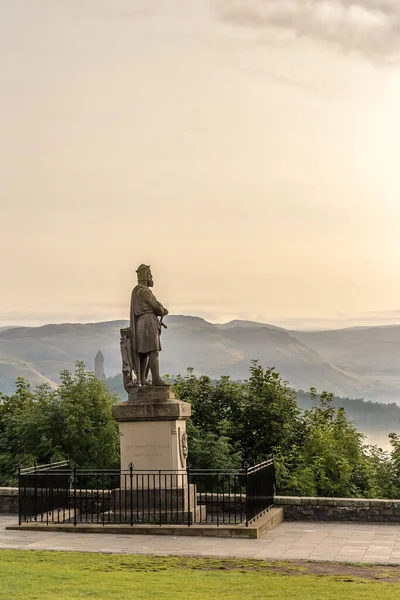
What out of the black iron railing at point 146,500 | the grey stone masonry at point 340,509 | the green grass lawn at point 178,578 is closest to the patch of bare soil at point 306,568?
the green grass lawn at point 178,578

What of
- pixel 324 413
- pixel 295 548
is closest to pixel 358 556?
pixel 295 548

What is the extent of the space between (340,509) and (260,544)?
12.2 ft

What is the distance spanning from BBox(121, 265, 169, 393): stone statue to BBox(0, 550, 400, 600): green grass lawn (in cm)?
564

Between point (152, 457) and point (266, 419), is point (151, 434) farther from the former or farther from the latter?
point (266, 419)

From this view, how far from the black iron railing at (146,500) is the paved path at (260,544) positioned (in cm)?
83

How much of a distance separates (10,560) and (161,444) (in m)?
5.52

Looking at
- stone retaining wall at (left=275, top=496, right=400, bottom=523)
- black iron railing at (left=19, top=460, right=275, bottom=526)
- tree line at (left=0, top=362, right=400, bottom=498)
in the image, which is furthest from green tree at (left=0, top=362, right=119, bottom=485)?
stone retaining wall at (left=275, top=496, right=400, bottom=523)

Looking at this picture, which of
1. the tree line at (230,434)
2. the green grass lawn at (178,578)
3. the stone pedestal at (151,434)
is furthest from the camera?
the tree line at (230,434)

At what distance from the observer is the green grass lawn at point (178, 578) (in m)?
11.7

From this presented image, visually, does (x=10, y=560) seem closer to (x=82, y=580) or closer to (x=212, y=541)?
(x=82, y=580)

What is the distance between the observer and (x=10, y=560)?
46.6 feet

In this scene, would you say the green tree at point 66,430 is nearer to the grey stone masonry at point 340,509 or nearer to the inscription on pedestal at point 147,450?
the inscription on pedestal at point 147,450

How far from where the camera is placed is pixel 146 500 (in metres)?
18.9

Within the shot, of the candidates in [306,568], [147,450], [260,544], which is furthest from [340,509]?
[306,568]
